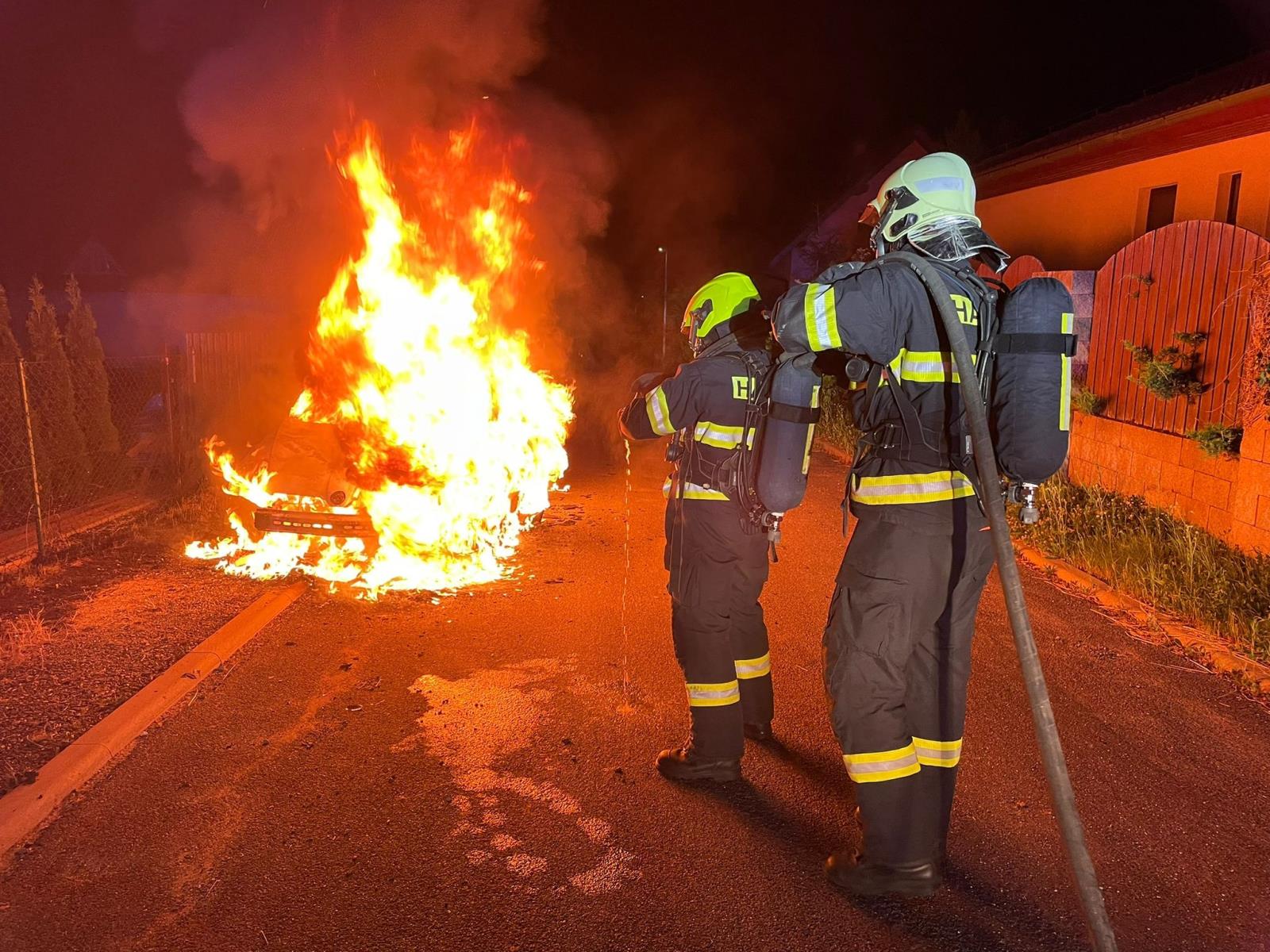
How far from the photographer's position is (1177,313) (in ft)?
23.7

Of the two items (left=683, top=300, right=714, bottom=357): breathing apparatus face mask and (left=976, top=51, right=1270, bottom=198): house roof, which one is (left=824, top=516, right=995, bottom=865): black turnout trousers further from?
(left=976, top=51, right=1270, bottom=198): house roof

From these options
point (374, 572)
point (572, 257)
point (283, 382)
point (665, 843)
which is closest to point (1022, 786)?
point (665, 843)

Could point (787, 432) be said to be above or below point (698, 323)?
below

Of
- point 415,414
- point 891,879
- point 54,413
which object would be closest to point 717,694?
point 891,879

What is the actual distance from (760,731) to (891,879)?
1080 millimetres

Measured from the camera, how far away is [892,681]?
2.73 metres

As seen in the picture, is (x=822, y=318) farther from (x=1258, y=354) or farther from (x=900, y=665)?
(x=1258, y=354)

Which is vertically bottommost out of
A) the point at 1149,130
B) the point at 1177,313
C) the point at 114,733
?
the point at 114,733

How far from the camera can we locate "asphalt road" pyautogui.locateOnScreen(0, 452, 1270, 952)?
2.66m

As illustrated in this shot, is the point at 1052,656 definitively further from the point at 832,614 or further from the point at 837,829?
the point at 832,614

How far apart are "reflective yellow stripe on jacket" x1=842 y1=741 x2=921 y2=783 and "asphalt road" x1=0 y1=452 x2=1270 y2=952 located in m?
0.40

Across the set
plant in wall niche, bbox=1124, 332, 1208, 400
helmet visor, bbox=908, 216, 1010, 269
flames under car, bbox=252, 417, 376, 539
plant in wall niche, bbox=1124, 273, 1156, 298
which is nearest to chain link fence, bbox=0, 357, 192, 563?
flames under car, bbox=252, 417, 376, 539

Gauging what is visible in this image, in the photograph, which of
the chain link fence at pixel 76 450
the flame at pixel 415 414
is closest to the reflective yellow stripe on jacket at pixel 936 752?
the flame at pixel 415 414

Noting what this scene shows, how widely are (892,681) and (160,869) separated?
2498 millimetres
